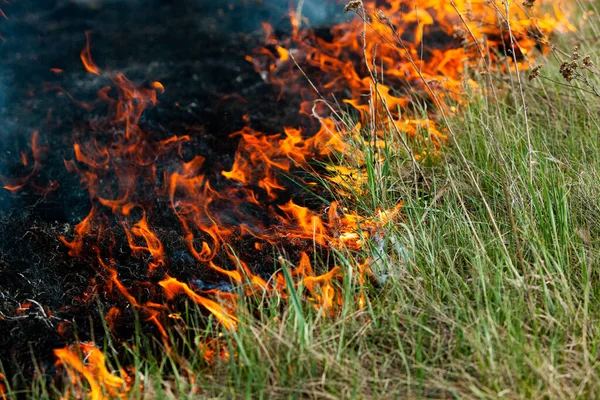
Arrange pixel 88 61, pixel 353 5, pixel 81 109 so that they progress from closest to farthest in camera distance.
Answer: pixel 353 5 → pixel 81 109 → pixel 88 61

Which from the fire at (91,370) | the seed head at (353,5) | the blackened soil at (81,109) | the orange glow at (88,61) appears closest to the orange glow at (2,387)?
the blackened soil at (81,109)

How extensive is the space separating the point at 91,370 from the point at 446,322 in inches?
53.5

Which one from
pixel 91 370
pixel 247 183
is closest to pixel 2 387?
pixel 91 370

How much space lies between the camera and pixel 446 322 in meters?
2.70

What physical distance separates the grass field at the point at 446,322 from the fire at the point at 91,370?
7 cm

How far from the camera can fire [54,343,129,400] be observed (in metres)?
2.60

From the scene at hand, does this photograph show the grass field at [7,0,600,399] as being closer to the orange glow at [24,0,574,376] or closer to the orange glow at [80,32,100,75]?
the orange glow at [24,0,574,376]

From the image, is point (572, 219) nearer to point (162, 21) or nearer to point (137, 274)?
point (137, 274)

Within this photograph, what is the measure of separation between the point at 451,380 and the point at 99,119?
3036 millimetres

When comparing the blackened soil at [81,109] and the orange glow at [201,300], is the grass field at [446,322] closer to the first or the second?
the orange glow at [201,300]

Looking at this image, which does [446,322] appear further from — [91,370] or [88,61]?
[88,61]

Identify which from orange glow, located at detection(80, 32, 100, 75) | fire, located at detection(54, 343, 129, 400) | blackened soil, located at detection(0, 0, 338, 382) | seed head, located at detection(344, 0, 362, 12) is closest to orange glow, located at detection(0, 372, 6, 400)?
blackened soil, located at detection(0, 0, 338, 382)

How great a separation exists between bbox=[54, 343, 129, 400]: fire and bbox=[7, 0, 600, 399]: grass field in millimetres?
74

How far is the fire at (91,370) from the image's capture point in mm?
2600
